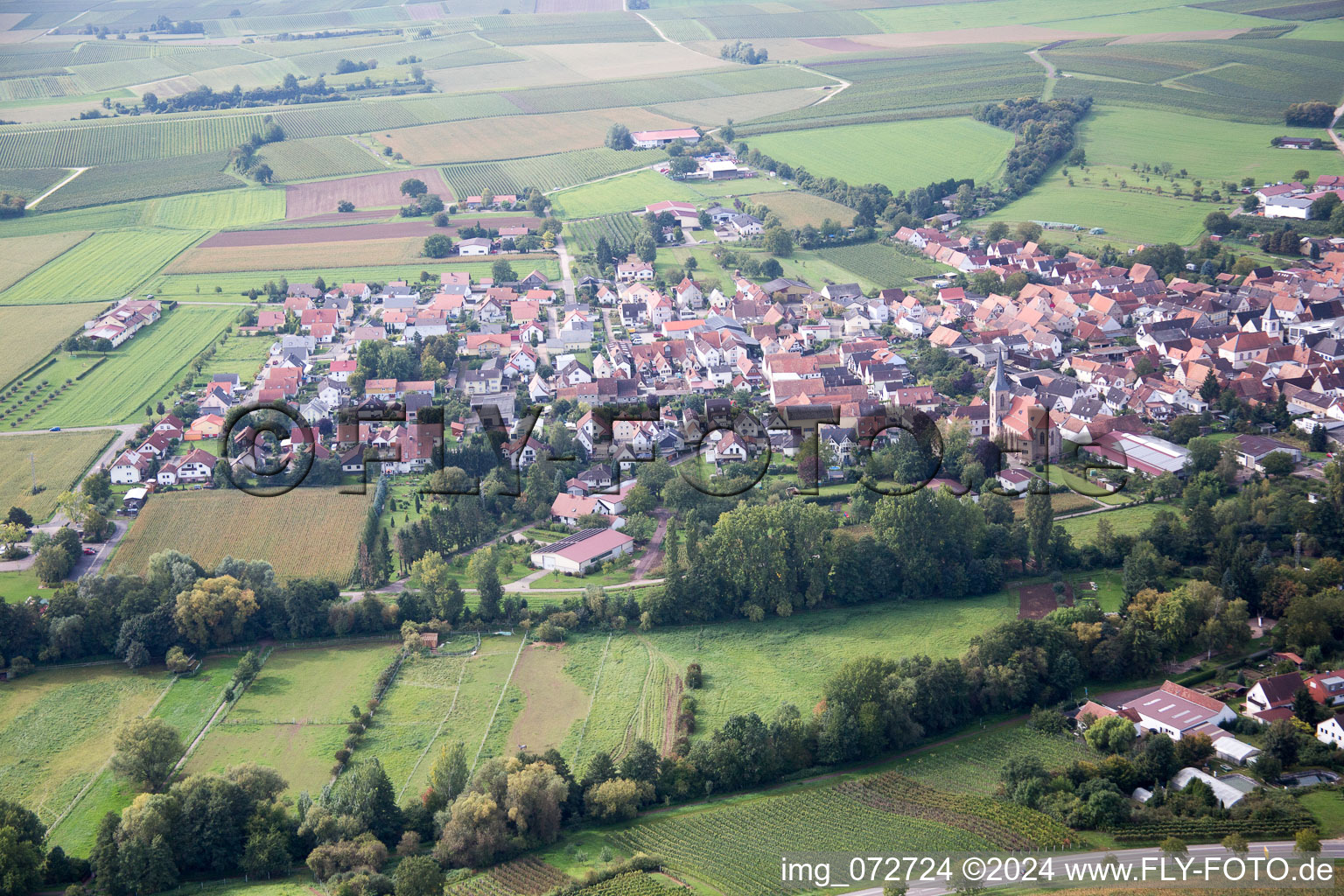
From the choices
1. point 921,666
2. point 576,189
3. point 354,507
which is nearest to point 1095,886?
point 921,666

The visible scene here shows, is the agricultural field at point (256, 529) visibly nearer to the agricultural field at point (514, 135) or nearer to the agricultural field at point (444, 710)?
the agricultural field at point (444, 710)

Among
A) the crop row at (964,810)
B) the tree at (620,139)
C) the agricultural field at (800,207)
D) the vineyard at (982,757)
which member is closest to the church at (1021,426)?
the vineyard at (982,757)

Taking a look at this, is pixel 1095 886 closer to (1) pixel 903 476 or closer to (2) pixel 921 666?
(2) pixel 921 666

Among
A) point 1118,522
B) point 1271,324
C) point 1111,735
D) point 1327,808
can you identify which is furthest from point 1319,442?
point 1327,808

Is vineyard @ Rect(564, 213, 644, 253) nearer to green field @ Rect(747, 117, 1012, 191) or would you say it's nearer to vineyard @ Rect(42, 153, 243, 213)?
green field @ Rect(747, 117, 1012, 191)

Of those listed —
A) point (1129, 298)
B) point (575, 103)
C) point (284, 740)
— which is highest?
point (575, 103)

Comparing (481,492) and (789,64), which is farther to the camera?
(789,64)

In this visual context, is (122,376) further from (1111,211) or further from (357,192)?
(1111,211)
